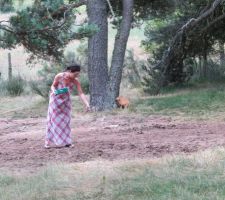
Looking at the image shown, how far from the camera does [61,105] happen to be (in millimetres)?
10734

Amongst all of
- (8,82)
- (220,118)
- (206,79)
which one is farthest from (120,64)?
(8,82)

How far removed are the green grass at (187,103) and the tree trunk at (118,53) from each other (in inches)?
28.1

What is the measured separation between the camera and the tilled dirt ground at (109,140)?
10000 millimetres

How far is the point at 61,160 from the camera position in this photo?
32.1 feet

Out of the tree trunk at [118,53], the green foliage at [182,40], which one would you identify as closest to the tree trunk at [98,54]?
the tree trunk at [118,53]

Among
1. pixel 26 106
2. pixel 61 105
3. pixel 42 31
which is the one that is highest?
pixel 42 31

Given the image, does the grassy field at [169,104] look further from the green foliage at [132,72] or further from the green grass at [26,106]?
the green foliage at [132,72]

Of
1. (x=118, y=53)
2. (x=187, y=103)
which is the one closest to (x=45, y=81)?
(x=118, y=53)

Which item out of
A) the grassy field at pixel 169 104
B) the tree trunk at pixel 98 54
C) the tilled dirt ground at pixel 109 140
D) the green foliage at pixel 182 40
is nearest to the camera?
the tilled dirt ground at pixel 109 140

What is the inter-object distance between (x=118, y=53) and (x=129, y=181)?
987 centimetres

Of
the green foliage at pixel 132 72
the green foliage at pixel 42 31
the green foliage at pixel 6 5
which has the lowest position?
the green foliage at pixel 132 72

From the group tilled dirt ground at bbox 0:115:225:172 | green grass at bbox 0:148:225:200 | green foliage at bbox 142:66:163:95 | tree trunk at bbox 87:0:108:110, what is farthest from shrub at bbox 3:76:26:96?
green grass at bbox 0:148:225:200

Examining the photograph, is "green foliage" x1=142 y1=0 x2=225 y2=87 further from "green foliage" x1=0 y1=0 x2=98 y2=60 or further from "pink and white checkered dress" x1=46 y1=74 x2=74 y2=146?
"green foliage" x1=0 y1=0 x2=98 y2=60

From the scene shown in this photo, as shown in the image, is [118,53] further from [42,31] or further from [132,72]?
[42,31]
